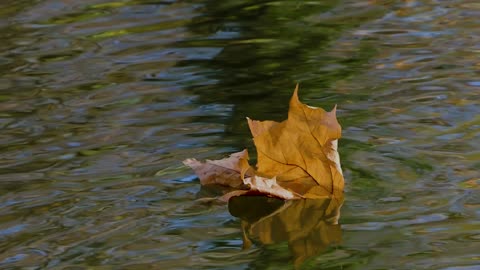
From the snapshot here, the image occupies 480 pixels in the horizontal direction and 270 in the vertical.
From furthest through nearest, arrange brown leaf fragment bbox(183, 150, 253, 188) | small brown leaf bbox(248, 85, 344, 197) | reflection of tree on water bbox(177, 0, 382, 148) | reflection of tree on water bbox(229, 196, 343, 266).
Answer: reflection of tree on water bbox(177, 0, 382, 148), brown leaf fragment bbox(183, 150, 253, 188), small brown leaf bbox(248, 85, 344, 197), reflection of tree on water bbox(229, 196, 343, 266)

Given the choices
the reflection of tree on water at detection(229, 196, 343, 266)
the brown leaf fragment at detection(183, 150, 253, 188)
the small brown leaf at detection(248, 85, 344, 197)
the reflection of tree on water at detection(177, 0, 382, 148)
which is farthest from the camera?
the reflection of tree on water at detection(177, 0, 382, 148)

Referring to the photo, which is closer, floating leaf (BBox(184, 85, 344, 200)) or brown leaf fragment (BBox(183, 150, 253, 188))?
floating leaf (BBox(184, 85, 344, 200))

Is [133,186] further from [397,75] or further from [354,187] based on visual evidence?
[397,75]

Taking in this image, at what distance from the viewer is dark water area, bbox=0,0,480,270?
219 centimetres

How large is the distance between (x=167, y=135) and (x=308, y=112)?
0.68 meters

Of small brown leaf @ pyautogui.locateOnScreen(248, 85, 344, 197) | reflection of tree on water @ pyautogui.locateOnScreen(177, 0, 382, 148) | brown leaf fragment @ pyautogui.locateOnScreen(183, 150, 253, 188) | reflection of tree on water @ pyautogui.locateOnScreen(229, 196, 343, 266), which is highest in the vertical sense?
small brown leaf @ pyautogui.locateOnScreen(248, 85, 344, 197)

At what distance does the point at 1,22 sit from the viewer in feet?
15.4

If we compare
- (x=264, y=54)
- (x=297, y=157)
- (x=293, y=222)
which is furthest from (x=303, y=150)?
(x=264, y=54)

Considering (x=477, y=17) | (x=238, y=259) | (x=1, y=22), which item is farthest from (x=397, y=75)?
(x=1, y=22)

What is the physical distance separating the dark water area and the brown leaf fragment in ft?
0.15

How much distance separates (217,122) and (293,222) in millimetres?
785

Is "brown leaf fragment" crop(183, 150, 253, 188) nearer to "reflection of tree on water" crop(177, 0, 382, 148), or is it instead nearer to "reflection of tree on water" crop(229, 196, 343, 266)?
"reflection of tree on water" crop(229, 196, 343, 266)

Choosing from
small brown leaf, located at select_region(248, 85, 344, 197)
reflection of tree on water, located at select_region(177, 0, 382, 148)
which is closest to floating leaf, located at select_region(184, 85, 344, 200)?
small brown leaf, located at select_region(248, 85, 344, 197)

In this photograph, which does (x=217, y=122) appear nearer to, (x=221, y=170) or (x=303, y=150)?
(x=221, y=170)
